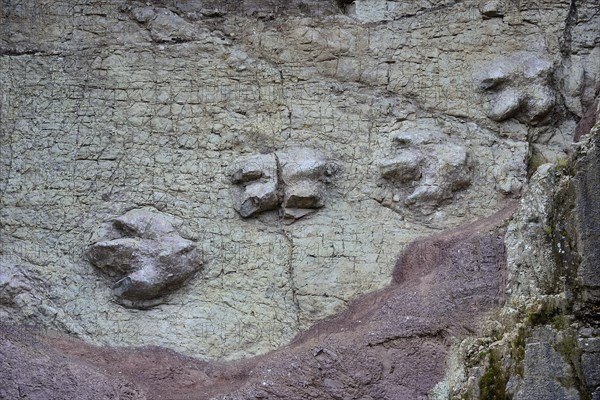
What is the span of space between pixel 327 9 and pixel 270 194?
215 cm

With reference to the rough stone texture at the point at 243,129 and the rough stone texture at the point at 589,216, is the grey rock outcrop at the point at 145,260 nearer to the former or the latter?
the rough stone texture at the point at 243,129

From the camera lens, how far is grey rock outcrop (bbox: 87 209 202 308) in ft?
38.2

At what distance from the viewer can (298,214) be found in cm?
1202

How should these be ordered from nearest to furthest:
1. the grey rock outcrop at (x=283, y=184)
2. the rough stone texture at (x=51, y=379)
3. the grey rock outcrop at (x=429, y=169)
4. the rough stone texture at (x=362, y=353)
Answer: the rough stone texture at (x=51, y=379), the rough stone texture at (x=362, y=353), the grey rock outcrop at (x=283, y=184), the grey rock outcrop at (x=429, y=169)

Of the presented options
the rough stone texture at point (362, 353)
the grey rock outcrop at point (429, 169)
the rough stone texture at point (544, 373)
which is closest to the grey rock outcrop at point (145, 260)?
the rough stone texture at point (362, 353)

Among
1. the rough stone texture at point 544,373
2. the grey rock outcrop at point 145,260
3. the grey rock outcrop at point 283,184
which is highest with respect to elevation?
the grey rock outcrop at point 283,184

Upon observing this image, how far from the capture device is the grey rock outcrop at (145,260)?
11.6m

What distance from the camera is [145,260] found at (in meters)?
11.6

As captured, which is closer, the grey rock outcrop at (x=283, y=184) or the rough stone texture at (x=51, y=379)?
the rough stone texture at (x=51, y=379)

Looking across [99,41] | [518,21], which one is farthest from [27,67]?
[518,21]

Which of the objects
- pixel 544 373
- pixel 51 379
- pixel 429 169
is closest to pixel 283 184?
pixel 429 169

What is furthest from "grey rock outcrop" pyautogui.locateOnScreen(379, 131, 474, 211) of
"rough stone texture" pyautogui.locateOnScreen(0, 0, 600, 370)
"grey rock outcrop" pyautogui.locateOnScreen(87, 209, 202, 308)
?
"grey rock outcrop" pyautogui.locateOnScreen(87, 209, 202, 308)

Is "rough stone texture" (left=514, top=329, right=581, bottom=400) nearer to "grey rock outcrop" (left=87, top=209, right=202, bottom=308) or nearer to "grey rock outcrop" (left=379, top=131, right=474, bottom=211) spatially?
"grey rock outcrop" (left=379, top=131, right=474, bottom=211)

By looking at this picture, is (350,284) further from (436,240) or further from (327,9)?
→ (327,9)
